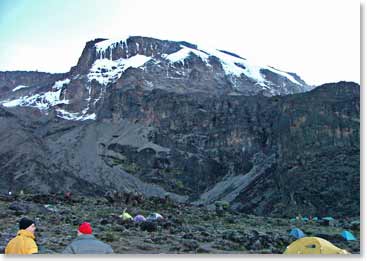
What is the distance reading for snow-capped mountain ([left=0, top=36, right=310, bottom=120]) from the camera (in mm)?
118625

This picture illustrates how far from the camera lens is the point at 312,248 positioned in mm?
8211

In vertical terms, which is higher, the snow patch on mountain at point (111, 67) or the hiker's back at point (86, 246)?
the snow patch on mountain at point (111, 67)

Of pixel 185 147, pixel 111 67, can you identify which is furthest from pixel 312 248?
pixel 111 67

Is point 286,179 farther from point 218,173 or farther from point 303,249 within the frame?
point 303,249

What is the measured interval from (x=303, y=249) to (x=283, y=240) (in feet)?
4.28

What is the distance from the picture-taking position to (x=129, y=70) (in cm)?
12300

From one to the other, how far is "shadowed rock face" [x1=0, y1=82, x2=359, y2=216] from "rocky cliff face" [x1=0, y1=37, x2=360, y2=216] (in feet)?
0.64

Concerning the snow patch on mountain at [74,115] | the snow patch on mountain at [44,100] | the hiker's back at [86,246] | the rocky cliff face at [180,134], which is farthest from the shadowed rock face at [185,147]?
the hiker's back at [86,246]

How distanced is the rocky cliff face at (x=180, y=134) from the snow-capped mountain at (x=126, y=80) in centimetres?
38

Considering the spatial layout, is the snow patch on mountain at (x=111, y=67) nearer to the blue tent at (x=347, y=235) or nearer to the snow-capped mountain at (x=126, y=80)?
the snow-capped mountain at (x=126, y=80)

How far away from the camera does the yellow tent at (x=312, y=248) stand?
8117 mm

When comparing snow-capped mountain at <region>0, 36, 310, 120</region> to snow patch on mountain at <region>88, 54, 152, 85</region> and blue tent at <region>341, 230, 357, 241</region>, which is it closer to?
snow patch on mountain at <region>88, 54, 152, 85</region>

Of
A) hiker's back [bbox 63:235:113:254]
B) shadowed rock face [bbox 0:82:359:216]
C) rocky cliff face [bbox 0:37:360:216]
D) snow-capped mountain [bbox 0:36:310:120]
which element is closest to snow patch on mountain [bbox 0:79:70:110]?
snow-capped mountain [bbox 0:36:310:120]

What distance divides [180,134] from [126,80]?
32.7 m
